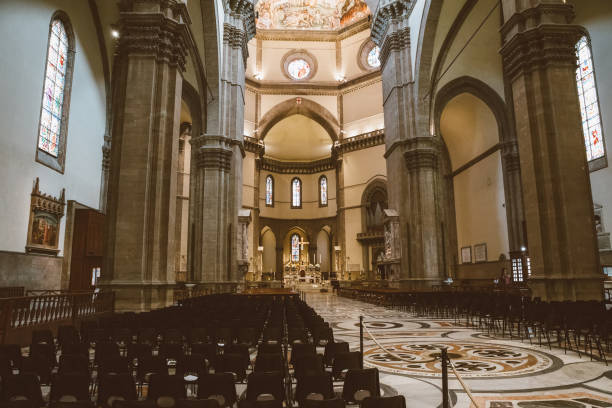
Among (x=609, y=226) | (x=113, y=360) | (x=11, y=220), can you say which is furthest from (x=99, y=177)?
(x=609, y=226)

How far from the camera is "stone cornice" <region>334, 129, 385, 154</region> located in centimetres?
3844

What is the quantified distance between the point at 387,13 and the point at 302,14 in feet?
72.4

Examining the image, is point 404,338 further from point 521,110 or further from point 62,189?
point 62,189

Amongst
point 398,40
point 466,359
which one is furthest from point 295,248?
point 466,359

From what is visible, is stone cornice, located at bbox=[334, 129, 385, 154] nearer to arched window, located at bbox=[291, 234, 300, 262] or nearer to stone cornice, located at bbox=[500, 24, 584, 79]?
arched window, located at bbox=[291, 234, 300, 262]

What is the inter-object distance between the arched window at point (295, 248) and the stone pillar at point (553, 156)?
36.9m

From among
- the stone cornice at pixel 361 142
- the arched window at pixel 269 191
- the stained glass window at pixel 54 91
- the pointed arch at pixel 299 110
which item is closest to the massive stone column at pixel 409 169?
the stone cornice at pixel 361 142

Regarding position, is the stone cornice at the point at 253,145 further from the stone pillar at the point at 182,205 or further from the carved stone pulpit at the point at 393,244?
the carved stone pulpit at the point at 393,244

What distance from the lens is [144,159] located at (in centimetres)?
1088

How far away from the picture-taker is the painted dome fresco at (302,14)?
139 ft

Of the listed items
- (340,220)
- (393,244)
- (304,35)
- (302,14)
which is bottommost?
(393,244)

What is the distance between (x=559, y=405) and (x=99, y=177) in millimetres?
21106

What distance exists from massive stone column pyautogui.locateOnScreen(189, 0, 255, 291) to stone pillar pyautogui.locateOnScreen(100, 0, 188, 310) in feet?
27.2

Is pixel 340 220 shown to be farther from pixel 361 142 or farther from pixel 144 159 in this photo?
pixel 144 159
